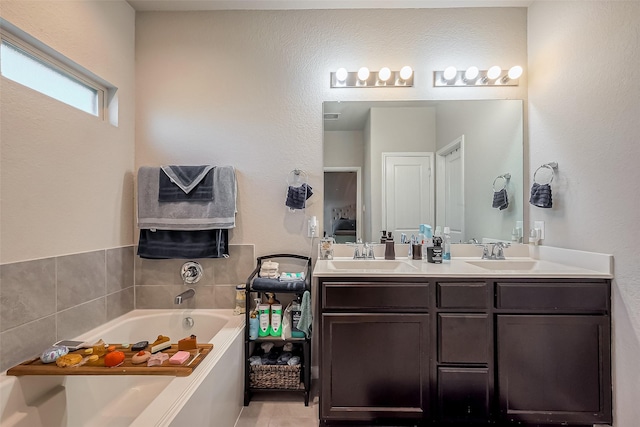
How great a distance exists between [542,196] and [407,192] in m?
0.81

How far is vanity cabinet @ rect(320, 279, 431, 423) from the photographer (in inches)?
59.6

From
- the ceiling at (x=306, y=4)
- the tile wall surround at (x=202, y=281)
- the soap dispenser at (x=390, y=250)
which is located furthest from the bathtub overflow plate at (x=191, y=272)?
the ceiling at (x=306, y=4)

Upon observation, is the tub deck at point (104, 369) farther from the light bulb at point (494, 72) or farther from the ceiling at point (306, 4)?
the light bulb at point (494, 72)

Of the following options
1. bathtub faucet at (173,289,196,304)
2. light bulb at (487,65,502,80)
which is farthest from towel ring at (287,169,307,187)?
light bulb at (487,65,502,80)

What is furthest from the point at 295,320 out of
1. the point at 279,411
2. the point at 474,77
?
the point at 474,77

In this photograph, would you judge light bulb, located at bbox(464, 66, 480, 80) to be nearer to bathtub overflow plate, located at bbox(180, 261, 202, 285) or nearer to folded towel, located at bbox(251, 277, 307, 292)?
folded towel, located at bbox(251, 277, 307, 292)

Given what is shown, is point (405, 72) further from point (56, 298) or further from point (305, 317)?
point (56, 298)

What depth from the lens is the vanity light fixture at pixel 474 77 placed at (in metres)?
2.04

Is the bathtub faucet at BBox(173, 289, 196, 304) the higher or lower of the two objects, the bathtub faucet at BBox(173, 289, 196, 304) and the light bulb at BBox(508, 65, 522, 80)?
the lower

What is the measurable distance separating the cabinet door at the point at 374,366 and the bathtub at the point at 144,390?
1.73ft

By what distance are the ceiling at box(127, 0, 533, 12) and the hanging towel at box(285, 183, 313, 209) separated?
4.22ft

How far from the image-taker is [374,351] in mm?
1524

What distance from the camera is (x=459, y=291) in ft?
4.96

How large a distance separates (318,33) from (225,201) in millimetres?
1381
